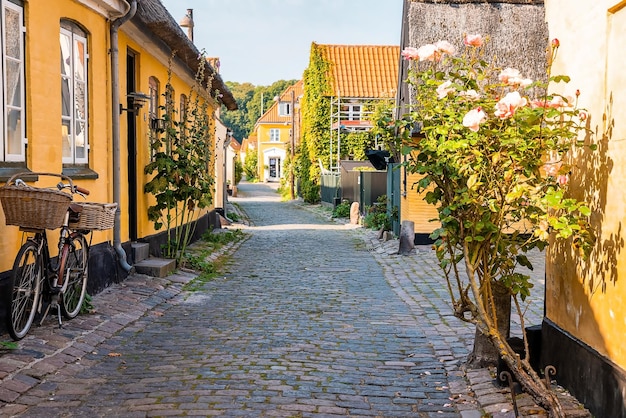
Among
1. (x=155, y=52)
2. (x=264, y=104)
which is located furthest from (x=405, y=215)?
(x=264, y=104)

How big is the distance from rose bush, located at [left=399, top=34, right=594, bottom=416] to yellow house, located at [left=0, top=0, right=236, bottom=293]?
370 centimetres

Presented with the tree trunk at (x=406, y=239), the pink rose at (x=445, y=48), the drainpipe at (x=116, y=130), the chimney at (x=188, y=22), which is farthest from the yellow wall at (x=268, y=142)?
the pink rose at (x=445, y=48)

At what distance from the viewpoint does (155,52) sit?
12328 millimetres

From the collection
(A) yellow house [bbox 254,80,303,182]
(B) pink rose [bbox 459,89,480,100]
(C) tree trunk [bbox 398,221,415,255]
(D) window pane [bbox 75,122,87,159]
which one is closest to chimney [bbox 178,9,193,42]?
(C) tree trunk [bbox 398,221,415,255]

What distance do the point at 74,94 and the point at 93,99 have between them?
0.52 m

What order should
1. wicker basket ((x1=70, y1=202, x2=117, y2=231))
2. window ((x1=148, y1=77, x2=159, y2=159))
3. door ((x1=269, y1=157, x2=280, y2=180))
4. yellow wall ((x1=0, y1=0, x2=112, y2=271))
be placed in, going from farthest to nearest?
door ((x1=269, y1=157, x2=280, y2=180)) < window ((x1=148, y1=77, x2=159, y2=159)) < wicker basket ((x1=70, y1=202, x2=117, y2=231)) < yellow wall ((x1=0, y1=0, x2=112, y2=271))

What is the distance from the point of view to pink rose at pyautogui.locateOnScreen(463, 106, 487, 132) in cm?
436

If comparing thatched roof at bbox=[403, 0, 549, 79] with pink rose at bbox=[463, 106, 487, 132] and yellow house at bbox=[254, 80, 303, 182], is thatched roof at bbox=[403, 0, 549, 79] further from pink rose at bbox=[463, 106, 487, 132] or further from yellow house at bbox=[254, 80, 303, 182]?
yellow house at bbox=[254, 80, 303, 182]

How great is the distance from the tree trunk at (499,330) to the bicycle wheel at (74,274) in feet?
12.1

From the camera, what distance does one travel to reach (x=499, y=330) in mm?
5770

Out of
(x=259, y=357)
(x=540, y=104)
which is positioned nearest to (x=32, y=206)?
(x=259, y=357)

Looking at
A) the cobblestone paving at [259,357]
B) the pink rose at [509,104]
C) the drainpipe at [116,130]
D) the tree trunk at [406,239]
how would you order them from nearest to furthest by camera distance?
1. the pink rose at [509,104]
2. the cobblestone paving at [259,357]
3. the drainpipe at [116,130]
4. the tree trunk at [406,239]

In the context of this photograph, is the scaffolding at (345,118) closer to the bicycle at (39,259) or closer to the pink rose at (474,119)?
the bicycle at (39,259)

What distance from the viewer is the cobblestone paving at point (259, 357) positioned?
197 inches
